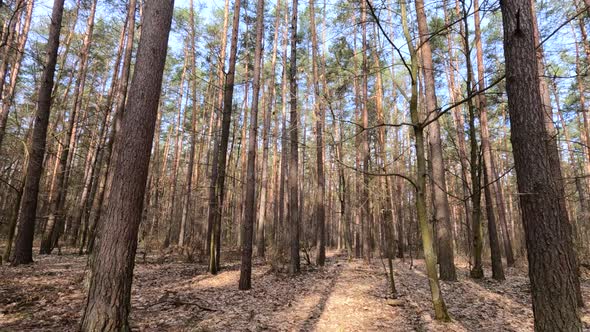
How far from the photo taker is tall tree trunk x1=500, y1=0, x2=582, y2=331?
295cm

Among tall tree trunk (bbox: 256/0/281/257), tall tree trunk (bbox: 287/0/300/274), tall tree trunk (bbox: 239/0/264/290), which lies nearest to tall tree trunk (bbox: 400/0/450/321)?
tall tree trunk (bbox: 239/0/264/290)

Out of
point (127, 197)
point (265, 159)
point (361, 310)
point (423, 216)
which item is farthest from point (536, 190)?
point (265, 159)

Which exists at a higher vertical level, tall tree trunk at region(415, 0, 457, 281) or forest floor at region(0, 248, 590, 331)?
tall tree trunk at region(415, 0, 457, 281)

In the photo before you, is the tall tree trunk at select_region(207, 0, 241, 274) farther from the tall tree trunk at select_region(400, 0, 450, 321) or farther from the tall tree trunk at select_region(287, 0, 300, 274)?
the tall tree trunk at select_region(400, 0, 450, 321)

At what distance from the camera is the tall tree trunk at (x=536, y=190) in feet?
9.68

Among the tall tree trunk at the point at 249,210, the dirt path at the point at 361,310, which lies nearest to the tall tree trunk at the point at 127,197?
the dirt path at the point at 361,310

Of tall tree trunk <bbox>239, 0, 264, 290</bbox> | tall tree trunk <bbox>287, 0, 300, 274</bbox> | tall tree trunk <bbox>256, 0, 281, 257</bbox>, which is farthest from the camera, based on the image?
tall tree trunk <bbox>256, 0, 281, 257</bbox>

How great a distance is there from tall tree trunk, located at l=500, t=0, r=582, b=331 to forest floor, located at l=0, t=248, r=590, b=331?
1.86m

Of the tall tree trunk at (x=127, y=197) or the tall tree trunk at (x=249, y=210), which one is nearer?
the tall tree trunk at (x=127, y=197)

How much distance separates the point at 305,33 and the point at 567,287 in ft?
59.4

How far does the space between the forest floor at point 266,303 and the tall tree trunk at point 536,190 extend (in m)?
1.86

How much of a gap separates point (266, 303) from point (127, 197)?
3.82m

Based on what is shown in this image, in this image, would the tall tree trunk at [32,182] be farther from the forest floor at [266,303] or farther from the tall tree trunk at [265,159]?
the tall tree trunk at [265,159]

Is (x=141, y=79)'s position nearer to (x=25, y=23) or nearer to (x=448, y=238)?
(x=448, y=238)
